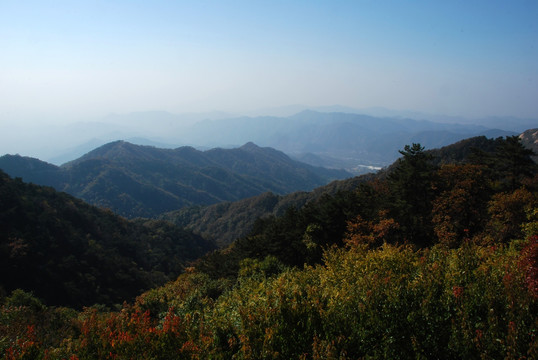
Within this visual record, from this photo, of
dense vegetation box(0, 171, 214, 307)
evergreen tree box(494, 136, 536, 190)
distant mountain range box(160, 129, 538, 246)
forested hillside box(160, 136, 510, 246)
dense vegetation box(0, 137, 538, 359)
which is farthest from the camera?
distant mountain range box(160, 129, 538, 246)

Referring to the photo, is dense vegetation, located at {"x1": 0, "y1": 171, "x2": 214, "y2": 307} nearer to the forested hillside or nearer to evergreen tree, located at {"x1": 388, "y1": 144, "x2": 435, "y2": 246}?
evergreen tree, located at {"x1": 388, "y1": 144, "x2": 435, "y2": 246}

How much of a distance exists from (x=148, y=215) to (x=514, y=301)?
175m

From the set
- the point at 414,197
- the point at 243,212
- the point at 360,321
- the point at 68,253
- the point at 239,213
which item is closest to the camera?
the point at 360,321

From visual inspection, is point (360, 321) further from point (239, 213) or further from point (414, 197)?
point (239, 213)

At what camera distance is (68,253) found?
1967 inches

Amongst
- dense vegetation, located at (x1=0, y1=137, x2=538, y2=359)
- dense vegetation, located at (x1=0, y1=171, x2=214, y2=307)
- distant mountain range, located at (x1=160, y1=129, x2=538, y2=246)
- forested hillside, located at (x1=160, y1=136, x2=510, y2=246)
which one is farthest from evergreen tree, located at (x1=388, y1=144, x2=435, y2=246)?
forested hillside, located at (x1=160, y1=136, x2=510, y2=246)

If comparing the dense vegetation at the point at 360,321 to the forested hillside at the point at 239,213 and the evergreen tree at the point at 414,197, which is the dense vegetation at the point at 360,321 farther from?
the forested hillside at the point at 239,213

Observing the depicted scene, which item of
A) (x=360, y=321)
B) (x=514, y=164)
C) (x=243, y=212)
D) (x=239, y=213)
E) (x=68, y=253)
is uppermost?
(x=514, y=164)

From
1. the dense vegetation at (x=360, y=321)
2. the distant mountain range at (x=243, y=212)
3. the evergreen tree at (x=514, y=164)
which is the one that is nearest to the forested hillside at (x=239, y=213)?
the distant mountain range at (x=243, y=212)

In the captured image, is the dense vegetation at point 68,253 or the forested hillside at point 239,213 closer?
the dense vegetation at point 68,253

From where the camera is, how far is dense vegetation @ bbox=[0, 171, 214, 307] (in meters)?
41.2

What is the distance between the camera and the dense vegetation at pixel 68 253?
135 ft

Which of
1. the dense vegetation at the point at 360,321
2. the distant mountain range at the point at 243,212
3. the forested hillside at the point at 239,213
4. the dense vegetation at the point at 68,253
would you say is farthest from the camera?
the distant mountain range at the point at 243,212

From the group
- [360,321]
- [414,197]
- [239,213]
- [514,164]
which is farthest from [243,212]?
[360,321]
